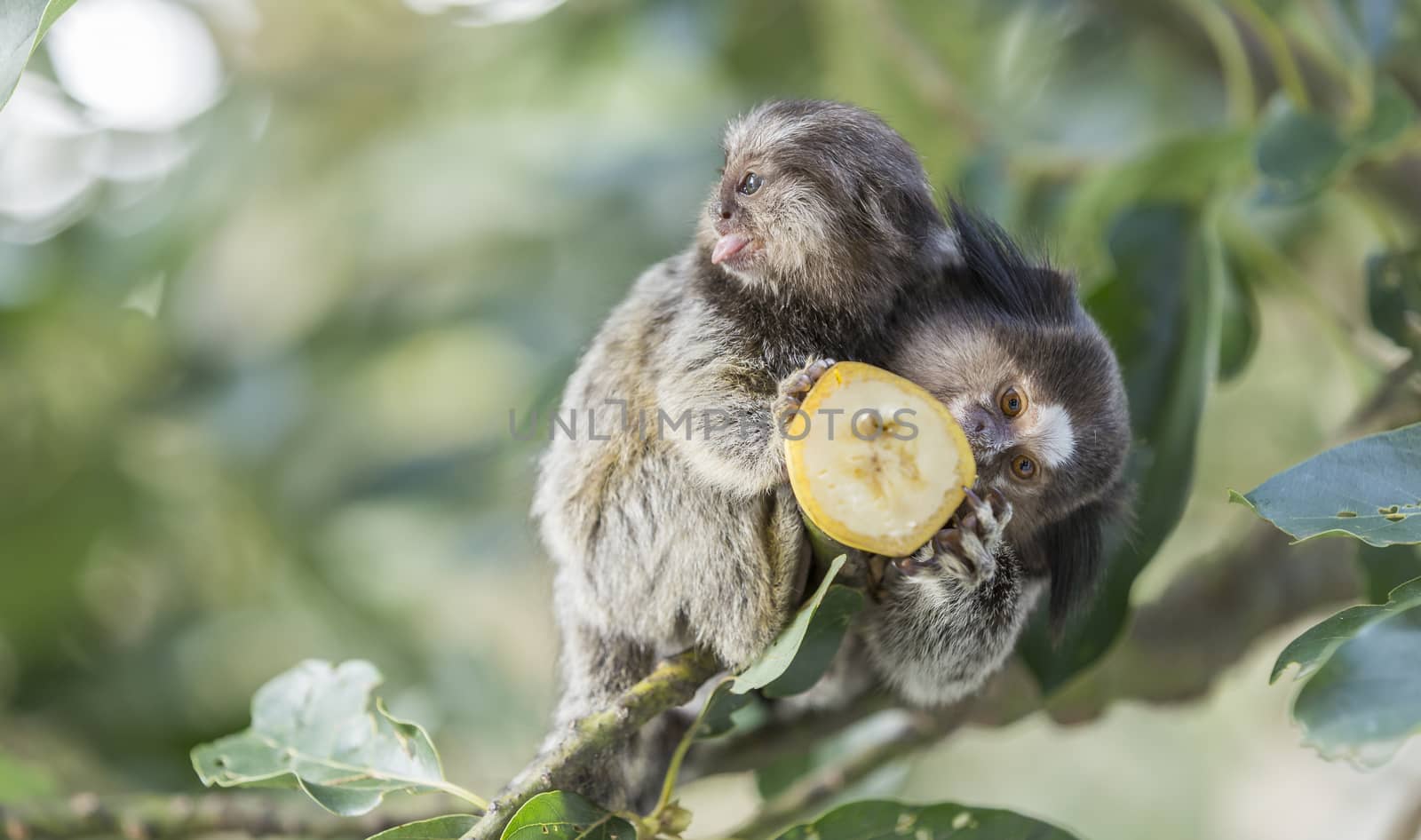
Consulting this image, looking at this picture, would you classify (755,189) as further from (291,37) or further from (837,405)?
(291,37)

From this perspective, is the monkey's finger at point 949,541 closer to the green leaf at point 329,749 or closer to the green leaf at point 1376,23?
the green leaf at point 329,749

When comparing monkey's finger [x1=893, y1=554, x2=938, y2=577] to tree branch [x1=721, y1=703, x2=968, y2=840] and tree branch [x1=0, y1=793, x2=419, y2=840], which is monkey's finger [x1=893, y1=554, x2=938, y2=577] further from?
tree branch [x1=0, y1=793, x2=419, y2=840]

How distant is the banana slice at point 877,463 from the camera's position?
1.26m

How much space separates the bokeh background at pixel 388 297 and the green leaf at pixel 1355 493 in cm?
159

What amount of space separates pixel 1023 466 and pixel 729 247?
1.56 ft

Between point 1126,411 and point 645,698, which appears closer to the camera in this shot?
point 645,698

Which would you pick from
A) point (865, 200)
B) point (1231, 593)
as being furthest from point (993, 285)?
point (1231, 593)

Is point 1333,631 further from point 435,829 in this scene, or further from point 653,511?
point 435,829

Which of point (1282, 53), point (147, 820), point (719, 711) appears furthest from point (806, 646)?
point (1282, 53)

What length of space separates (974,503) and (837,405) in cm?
21

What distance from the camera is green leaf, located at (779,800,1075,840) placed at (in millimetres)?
1449

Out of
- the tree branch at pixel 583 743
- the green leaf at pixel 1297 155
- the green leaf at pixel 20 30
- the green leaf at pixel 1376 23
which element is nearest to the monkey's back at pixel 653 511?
Result: the tree branch at pixel 583 743

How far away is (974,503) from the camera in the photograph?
4.42ft

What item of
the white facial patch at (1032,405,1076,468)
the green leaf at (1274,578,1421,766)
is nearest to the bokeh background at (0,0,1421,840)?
the white facial patch at (1032,405,1076,468)
